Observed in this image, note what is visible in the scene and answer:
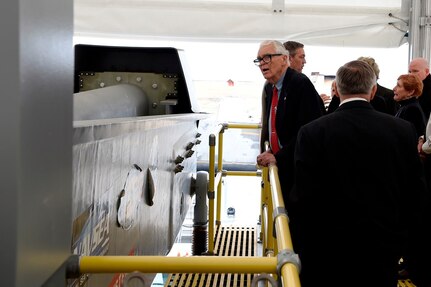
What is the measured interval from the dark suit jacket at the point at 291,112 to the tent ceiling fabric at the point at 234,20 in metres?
2.42

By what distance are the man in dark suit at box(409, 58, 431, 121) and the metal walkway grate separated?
160cm

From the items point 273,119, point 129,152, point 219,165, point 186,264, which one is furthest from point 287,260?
point 219,165

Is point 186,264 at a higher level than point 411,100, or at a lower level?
lower

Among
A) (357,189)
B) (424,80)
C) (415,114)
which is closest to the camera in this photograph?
(357,189)

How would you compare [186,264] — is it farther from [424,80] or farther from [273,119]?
[424,80]

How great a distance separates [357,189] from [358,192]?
0.04ft

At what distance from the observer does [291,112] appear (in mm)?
2889

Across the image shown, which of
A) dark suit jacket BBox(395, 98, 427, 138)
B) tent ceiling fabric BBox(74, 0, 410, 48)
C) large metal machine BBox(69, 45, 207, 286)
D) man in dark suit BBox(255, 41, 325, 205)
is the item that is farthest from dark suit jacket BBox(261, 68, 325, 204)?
tent ceiling fabric BBox(74, 0, 410, 48)

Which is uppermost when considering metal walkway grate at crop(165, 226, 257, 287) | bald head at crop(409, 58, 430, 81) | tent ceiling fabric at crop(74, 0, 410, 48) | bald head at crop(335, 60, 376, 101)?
tent ceiling fabric at crop(74, 0, 410, 48)

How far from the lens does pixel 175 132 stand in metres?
2.70

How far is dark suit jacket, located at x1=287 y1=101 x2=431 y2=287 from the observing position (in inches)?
80.0

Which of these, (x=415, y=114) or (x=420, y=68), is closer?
(x=415, y=114)

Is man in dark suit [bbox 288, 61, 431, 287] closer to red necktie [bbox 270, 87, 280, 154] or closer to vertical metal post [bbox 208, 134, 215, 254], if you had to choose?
red necktie [bbox 270, 87, 280, 154]

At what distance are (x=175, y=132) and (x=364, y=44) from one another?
10.6 feet
